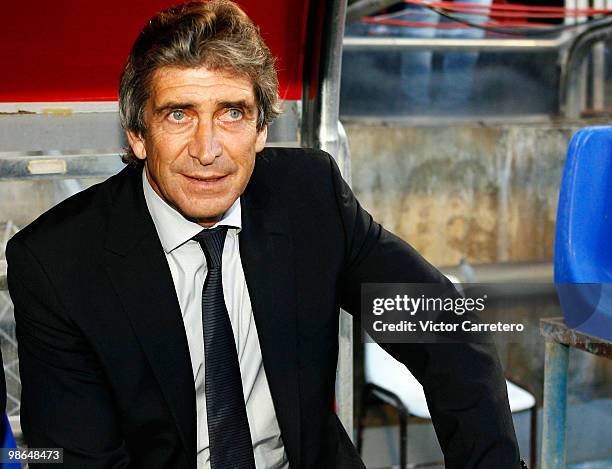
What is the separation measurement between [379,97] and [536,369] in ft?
5.20

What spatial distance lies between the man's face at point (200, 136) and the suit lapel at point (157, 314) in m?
0.10

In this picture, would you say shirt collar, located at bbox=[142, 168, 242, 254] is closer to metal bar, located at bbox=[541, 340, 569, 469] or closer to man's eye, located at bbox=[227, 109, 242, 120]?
man's eye, located at bbox=[227, 109, 242, 120]

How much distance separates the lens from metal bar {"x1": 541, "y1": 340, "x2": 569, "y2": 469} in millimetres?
1706

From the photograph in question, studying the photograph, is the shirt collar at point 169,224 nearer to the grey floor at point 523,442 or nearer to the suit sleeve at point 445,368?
the suit sleeve at point 445,368

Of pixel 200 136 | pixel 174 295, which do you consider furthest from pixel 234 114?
pixel 174 295


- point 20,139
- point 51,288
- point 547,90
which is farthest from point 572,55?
point 51,288

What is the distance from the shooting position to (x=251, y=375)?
1420mm

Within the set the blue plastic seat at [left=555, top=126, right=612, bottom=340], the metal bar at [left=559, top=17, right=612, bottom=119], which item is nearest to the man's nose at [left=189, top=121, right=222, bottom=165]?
the blue plastic seat at [left=555, top=126, right=612, bottom=340]

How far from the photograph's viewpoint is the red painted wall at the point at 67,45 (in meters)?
1.72

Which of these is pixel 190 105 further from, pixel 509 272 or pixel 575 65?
pixel 575 65

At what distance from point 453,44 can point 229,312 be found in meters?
2.98

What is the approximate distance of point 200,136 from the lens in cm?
131

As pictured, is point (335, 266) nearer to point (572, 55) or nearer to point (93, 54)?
point (93, 54)

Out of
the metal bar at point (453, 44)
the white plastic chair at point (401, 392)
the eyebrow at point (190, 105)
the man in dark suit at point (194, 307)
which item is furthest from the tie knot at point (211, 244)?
the metal bar at point (453, 44)
